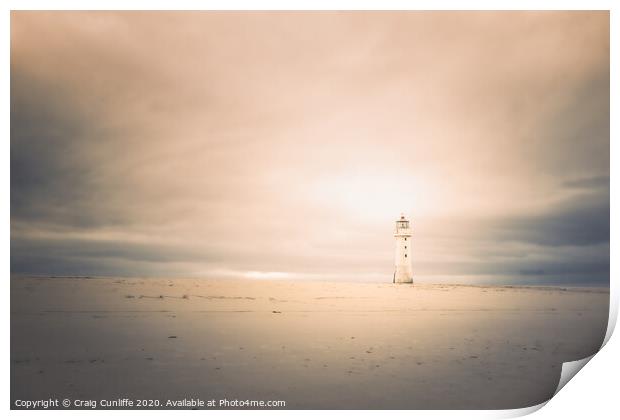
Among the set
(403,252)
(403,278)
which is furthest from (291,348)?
(403,278)

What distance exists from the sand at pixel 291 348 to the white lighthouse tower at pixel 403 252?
106 cm

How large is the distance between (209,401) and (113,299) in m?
2.88

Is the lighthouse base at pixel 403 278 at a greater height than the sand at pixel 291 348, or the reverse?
the lighthouse base at pixel 403 278

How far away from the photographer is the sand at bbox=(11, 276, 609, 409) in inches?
178

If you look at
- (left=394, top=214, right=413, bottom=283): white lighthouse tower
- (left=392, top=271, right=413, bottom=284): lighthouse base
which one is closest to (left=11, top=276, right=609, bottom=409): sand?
(left=394, top=214, right=413, bottom=283): white lighthouse tower

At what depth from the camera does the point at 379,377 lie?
15.0 feet

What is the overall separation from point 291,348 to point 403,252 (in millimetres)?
3580

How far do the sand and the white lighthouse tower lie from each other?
1.06m

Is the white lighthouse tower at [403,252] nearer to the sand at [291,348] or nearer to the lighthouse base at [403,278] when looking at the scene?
the lighthouse base at [403,278]

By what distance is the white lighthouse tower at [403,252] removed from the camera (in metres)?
7.06

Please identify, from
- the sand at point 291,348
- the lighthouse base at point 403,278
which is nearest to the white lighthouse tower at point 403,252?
the lighthouse base at point 403,278

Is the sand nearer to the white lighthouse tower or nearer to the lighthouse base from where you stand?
the white lighthouse tower
